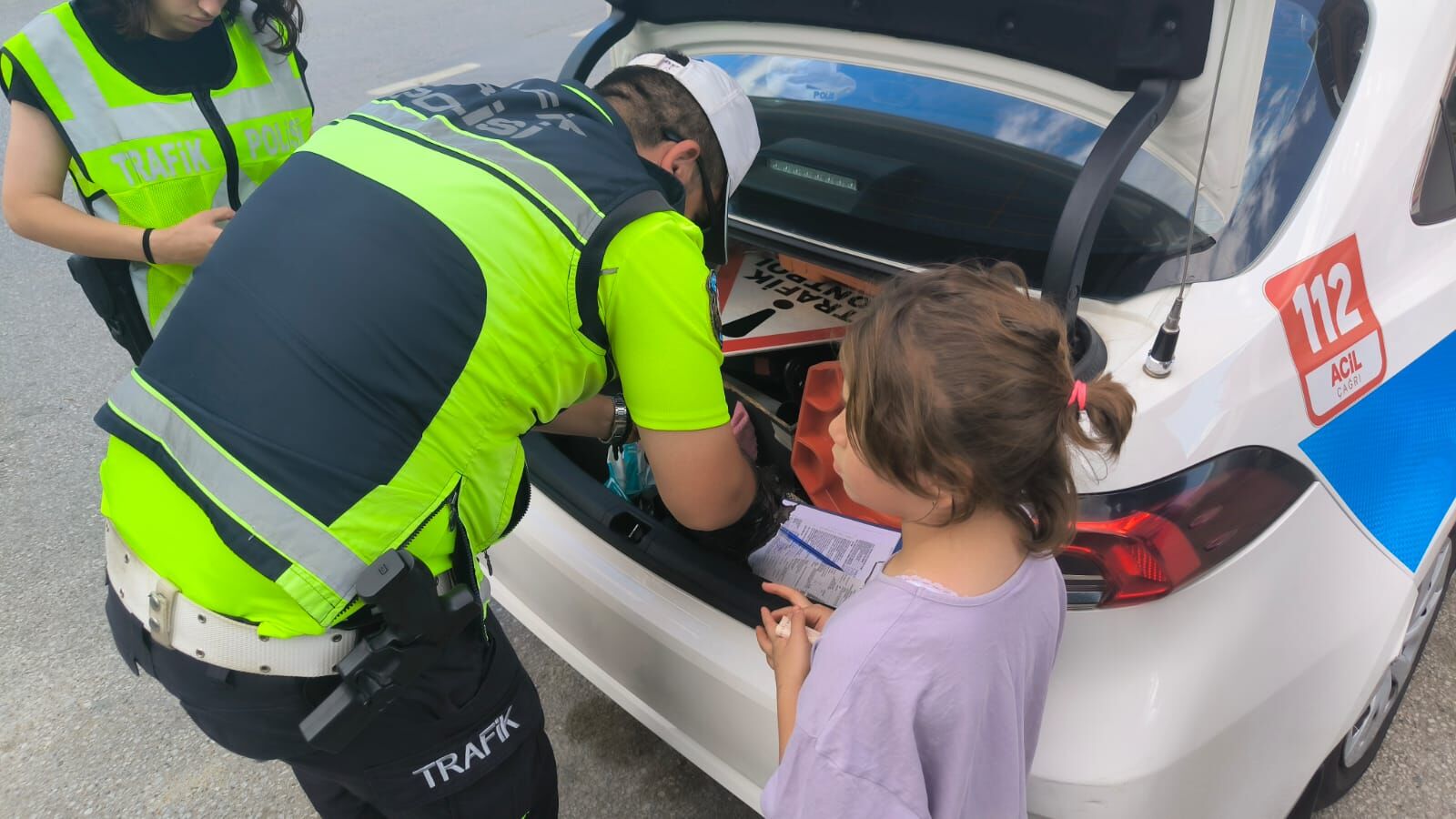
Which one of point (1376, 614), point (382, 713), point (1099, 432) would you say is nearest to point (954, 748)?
point (1099, 432)

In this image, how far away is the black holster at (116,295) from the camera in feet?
6.38

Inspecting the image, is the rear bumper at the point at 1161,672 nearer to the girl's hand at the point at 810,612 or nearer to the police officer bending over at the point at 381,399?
the girl's hand at the point at 810,612

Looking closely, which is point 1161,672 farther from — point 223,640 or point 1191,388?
point 223,640

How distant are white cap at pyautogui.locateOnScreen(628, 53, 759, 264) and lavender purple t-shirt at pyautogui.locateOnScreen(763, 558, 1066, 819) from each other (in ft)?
2.55

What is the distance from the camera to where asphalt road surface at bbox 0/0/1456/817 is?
6.61 feet

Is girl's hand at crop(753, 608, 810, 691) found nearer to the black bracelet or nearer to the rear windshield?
the rear windshield

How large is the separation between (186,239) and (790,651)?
1.39m

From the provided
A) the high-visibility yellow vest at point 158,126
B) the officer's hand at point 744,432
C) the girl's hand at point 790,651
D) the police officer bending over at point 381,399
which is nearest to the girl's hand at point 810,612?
the girl's hand at point 790,651

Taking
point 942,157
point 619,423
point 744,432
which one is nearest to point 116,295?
point 619,423

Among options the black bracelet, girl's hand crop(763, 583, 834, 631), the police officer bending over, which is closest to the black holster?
the black bracelet

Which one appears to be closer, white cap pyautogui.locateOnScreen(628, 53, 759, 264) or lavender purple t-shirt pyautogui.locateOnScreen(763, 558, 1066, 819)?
lavender purple t-shirt pyautogui.locateOnScreen(763, 558, 1066, 819)

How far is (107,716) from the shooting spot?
2.30m

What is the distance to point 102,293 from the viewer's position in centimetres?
197

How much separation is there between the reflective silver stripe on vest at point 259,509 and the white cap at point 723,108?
2.66ft
